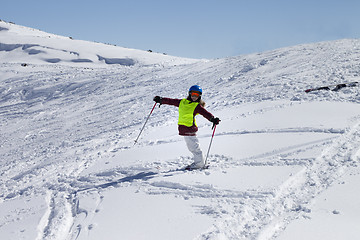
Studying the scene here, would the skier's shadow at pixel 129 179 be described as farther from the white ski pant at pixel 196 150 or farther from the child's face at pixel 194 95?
the child's face at pixel 194 95

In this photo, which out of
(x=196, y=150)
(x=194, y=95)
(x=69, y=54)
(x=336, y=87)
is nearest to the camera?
(x=194, y=95)

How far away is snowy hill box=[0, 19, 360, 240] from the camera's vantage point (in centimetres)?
398

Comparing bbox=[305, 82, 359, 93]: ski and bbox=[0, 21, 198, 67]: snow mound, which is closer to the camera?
bbox=[305, 82, 359, 93]: ski

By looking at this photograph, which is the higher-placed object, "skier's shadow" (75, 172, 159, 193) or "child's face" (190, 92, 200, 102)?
"child's face" (190, 92, 200, 102)

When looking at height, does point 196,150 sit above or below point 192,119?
below

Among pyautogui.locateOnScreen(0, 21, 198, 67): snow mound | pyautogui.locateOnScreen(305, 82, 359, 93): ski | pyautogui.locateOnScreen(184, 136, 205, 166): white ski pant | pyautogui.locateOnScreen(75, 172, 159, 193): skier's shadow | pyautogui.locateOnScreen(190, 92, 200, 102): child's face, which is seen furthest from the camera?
pyautogui.locateOnScreen(0, 21, 198, 67): snow mound

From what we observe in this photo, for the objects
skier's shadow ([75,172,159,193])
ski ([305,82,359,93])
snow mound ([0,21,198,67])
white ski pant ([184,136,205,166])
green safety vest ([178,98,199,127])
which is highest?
snow mound ([0,21,198,67])

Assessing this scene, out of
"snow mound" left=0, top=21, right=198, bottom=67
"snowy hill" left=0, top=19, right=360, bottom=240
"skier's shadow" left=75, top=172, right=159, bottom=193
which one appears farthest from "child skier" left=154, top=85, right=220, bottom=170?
"snow mound" left=0, top=21, right=198, bottom=67

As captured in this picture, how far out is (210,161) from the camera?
6348 millimetres

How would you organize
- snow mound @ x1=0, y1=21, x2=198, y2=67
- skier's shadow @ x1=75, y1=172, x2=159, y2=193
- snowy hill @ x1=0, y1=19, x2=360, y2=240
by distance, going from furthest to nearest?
snow mound @ x1=0, y1=21, x2=198, y2=67 < skier's shadow @ x1=75, y1=172, x2=159, y2=193 < snowy hill @ x1=0, y1=19, x2=360, y2=240

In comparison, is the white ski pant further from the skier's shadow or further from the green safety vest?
the skier's shadow

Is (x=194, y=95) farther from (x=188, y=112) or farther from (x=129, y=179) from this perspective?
(x=129, y=179)

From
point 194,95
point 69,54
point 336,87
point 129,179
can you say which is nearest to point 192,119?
point 194,95

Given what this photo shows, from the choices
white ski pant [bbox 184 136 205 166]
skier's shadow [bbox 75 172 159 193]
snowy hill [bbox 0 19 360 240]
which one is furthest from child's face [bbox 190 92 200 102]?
skier's shadow [bbox 75 172 159 193]
